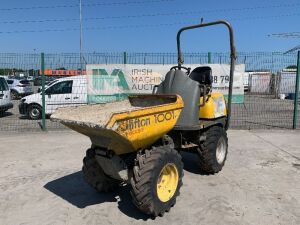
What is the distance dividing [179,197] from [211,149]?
113 cm

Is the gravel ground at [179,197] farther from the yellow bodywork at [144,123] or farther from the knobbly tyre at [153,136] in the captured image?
the yellow bodywork at [144,123]

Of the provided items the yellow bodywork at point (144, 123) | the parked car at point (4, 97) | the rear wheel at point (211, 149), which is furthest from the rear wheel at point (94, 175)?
the parked car at point (4, 97)

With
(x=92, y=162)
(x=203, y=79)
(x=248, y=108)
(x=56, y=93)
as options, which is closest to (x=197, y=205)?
(x=92, y=162)

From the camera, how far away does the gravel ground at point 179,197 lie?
4417 millimetres

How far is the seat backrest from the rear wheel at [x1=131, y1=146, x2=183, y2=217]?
0.92m

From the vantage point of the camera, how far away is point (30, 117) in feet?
45.2

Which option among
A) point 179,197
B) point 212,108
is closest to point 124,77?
point 212,108

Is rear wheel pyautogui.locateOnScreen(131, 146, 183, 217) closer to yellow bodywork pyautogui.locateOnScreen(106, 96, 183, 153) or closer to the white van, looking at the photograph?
yellow bodywork pyautogui.locateOnScreen(106, 96, 183, 153)

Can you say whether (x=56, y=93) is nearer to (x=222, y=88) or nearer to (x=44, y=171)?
(x=222, y=88)

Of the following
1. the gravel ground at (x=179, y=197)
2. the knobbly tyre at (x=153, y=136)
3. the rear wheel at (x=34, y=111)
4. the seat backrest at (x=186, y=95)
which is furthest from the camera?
the rear wheel at (x=34, y=111)

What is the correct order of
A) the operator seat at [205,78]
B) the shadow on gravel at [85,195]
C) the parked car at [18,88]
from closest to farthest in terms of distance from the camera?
the shadow on gravel at [85,195], the operator seat at [205,78], the parked car at [18,88]

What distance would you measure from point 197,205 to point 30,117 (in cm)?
1049

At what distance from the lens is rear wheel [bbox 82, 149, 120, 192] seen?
4891 millimetres

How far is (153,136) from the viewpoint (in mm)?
4414
